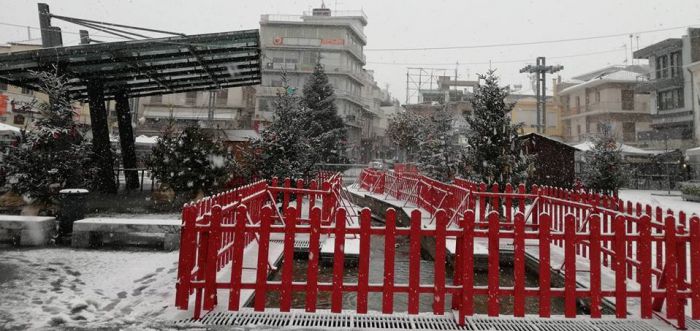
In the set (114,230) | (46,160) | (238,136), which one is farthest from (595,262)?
(238,136)

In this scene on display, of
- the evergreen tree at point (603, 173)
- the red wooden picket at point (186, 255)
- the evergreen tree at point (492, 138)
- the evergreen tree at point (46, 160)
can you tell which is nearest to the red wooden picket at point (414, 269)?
the red wooden picket at point (186, 255)

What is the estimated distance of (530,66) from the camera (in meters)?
37.8

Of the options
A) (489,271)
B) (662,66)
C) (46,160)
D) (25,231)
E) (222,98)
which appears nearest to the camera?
(489,271)

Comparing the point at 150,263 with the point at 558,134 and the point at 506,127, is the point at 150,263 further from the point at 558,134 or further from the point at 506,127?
the point at 558,134

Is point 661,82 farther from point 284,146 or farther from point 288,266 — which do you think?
point 288,266

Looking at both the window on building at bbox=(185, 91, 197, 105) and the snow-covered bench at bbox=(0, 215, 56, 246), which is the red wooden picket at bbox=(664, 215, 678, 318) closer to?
the snow-covered bench at bbox=(0, 215, 56, 246)

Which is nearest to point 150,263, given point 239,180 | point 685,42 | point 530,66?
point 239,180

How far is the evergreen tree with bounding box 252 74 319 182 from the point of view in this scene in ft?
50.5

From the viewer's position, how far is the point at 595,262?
14.5 ft

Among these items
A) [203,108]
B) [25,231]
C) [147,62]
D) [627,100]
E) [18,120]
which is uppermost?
[203,108]

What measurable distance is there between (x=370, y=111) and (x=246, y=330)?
65.4m

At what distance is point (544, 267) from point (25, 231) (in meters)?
8.43

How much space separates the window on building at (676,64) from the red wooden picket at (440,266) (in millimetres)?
43075

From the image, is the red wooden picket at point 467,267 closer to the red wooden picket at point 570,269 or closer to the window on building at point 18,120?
the red wooden picket at point 570,269
